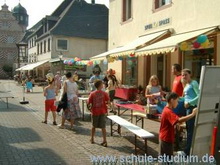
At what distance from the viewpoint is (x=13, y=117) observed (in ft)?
37.4

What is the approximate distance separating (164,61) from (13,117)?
7400mm

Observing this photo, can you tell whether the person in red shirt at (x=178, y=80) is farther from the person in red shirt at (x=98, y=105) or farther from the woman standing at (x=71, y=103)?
the woman standing at (x=71, y=103)

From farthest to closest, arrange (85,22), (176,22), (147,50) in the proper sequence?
(85,22) < (176,22) < (147,50)

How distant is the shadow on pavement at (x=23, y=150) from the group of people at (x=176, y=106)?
2061mm

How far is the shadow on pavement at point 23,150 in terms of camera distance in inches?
239

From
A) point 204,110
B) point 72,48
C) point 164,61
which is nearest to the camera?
point 204,110

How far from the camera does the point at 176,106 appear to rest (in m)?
5.91

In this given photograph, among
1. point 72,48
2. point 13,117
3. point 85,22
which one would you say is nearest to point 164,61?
point 13,117

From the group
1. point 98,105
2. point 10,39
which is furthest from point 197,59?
point 10,39

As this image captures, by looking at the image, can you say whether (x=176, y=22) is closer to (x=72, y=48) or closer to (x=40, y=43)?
(x=72, y=48)

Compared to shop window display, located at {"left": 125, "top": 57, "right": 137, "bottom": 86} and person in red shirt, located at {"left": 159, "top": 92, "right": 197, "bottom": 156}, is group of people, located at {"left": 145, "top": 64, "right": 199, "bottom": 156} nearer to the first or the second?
person in red shirt, located at {"left": 159, "top": 92, "right": 197, "bottom": 156}

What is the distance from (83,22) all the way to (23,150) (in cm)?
3425

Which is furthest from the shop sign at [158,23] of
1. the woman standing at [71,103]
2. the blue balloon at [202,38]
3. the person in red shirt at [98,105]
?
the person in red shirt at [98,105]

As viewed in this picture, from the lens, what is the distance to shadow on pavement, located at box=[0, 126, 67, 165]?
19.9 feet
